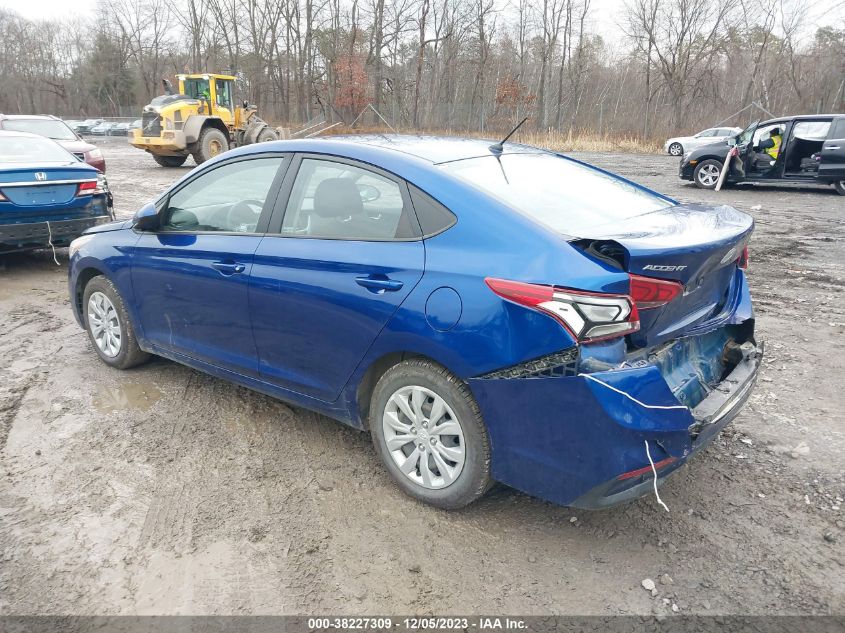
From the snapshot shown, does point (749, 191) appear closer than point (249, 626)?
No

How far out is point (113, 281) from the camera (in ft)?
14.7

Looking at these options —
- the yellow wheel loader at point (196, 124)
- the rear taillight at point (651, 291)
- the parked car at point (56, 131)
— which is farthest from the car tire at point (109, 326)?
the yellow wheel loader at point (196, 124)

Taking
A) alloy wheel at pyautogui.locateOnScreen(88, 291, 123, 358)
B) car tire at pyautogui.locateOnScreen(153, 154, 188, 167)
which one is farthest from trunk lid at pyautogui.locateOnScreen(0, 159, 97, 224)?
car tire at pyautogui.locateOnScreen(153, 154, 188, 167)

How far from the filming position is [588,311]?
2.43 m

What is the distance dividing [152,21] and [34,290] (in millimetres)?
75024

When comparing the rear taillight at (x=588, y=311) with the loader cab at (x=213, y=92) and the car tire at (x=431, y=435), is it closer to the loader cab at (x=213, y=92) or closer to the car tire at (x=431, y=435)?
the car tire at (x=431, y=435)

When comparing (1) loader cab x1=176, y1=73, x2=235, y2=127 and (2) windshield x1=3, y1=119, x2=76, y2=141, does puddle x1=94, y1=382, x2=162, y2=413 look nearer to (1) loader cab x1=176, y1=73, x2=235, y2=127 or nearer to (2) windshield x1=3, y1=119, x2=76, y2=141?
(2) windshield x1=3, y1=119, x2=76, y2=141

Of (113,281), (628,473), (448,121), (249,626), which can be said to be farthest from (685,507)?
(448,121)

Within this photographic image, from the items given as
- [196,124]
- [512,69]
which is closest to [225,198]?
[196,124]

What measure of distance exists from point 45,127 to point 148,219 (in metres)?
11.3

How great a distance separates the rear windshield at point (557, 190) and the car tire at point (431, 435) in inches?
33.4

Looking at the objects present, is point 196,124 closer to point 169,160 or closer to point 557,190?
point 169,160

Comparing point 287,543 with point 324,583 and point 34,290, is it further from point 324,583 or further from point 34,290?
point 34,290

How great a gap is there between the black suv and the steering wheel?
47.9ft
